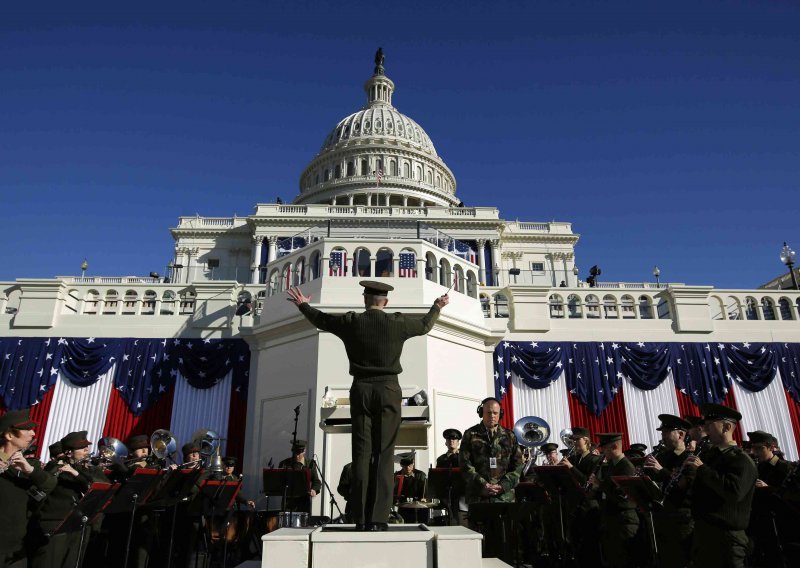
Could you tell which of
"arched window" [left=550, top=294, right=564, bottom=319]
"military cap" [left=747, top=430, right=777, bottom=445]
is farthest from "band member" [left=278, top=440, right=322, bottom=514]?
"arched window" [left=550, top=294, right=564, bottom=319]

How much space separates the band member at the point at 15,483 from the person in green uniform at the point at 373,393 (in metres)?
2.75

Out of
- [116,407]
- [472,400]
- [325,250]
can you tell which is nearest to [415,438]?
[472,400]

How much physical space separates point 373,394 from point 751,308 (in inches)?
639

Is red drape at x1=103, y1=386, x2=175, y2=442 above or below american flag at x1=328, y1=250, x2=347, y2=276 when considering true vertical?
below

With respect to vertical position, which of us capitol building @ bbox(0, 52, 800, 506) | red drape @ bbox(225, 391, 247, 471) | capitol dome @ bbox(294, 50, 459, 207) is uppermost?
capitol dome @ bbox(294, 50, 459, 207)

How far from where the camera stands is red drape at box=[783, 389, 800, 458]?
15.3 m

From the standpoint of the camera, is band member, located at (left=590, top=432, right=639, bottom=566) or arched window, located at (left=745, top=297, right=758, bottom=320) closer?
band member, located at (left=590, top=432, right=639, bottom=566)

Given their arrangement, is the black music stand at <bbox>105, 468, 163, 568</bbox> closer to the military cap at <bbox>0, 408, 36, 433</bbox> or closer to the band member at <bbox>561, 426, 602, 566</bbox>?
the military cap at <bbox>0, 408, 36, 433</bbox>

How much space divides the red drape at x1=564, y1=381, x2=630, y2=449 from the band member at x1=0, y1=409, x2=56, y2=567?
522 inches

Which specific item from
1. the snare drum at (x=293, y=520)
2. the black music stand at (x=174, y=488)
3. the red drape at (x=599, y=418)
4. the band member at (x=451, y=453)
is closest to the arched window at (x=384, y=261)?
the band member at (x=451, y=453)

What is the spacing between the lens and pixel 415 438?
1180 centimetres

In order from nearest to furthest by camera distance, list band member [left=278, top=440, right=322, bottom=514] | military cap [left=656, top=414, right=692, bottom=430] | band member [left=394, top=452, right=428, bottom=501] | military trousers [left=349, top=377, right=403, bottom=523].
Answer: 1. military trousers [left=349, top=377, right=403, bottom=523]
2. military cap [left=656, top=414, right=692, bottom=430]
3. band member [left=394, top=452, right=428, bottom=501]
4. band member [left=278, top=440, right=322, bottom=514]

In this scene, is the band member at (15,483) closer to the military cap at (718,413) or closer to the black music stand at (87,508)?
the black music stand at (87,508)

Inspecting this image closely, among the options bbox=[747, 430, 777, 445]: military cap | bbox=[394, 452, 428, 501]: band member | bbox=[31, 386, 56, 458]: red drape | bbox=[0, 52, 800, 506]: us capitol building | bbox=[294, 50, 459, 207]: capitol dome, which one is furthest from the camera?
bbox=[294, 50, 459, 207]: capitol dome
